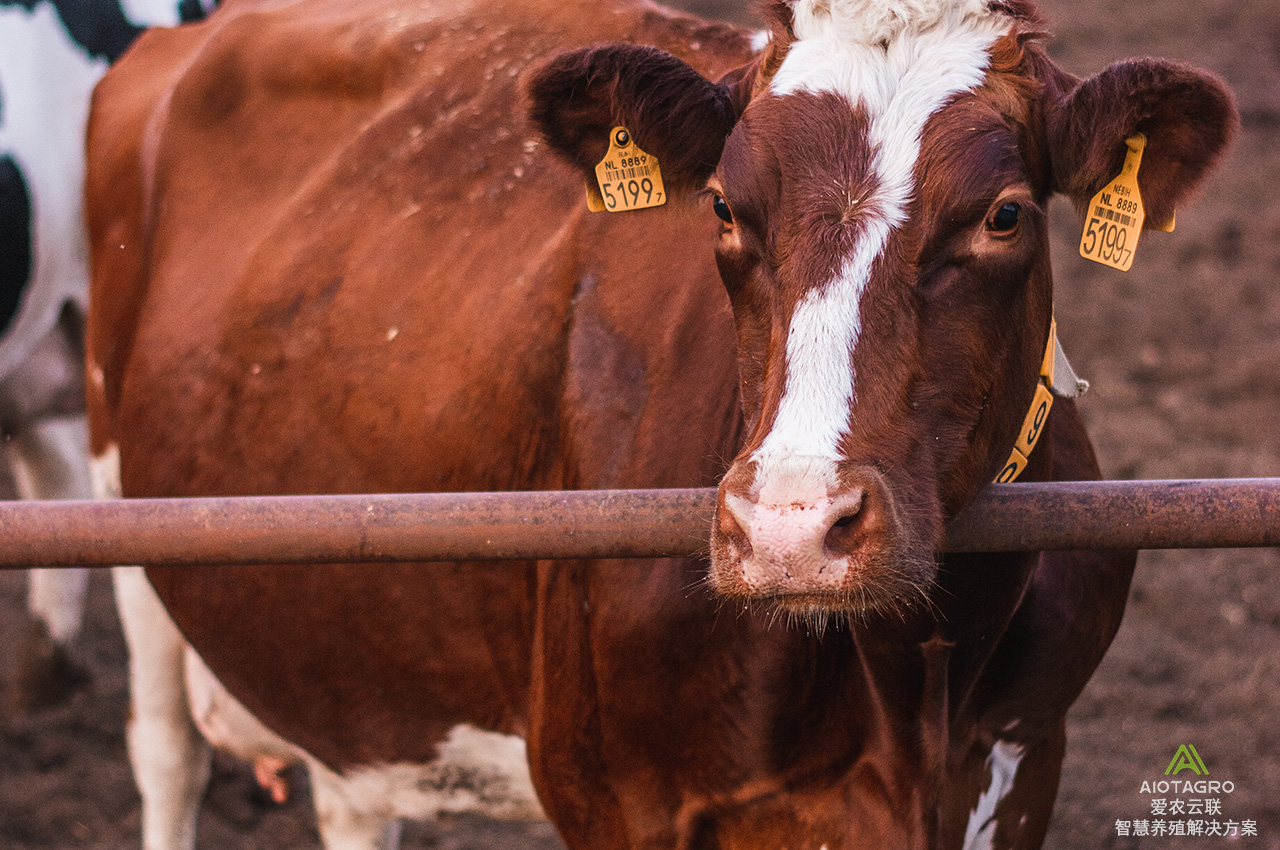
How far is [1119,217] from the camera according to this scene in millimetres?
1854

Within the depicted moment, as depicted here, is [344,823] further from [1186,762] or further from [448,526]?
[1186,762]

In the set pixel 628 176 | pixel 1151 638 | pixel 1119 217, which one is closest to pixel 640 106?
pixel 628 176

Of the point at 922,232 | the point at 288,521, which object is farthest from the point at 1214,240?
the point at 288,521

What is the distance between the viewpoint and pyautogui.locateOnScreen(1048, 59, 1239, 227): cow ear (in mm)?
1729

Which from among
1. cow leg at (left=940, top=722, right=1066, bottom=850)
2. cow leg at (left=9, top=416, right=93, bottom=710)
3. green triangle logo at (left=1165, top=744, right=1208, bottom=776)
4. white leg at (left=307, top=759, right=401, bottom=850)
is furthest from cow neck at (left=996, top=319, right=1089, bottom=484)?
cow leg at (left=9, top=416, right=93, bottom=710)

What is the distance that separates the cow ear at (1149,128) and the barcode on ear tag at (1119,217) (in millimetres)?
12

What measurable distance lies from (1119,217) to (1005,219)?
27 cm

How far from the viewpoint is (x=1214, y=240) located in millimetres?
6840

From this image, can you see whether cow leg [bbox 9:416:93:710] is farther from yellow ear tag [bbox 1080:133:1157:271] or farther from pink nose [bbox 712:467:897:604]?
yellow ear tag [bbox 1080:133:1157:271]

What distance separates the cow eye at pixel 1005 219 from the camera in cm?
167

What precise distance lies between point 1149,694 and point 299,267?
2.84 metres

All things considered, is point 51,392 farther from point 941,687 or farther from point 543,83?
point 941,687

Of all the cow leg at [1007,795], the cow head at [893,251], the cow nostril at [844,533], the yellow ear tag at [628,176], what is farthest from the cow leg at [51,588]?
the cow nostril at [844,533]

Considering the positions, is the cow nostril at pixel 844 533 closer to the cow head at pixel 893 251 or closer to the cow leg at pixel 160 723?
the cow head at pixel 893 251
